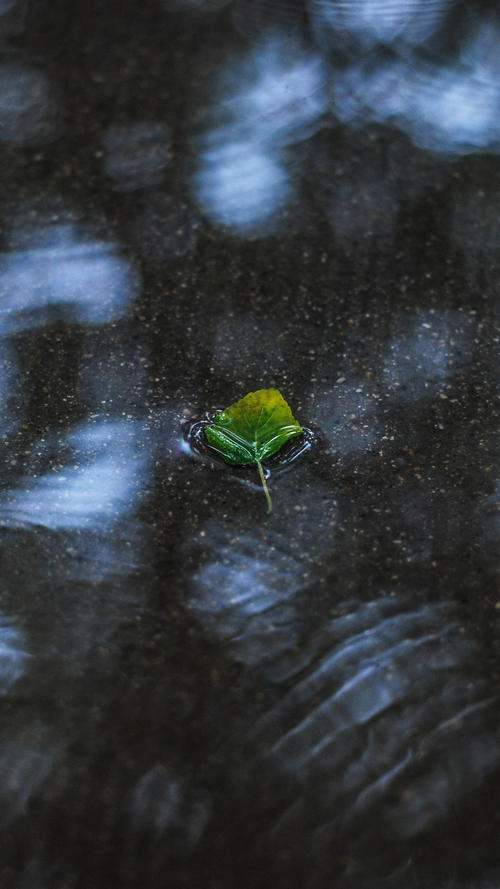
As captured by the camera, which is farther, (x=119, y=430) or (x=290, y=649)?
(x=119, y=430)

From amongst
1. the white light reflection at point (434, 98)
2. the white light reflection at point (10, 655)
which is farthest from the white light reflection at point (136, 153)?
the white light reflection at point (10, 655)

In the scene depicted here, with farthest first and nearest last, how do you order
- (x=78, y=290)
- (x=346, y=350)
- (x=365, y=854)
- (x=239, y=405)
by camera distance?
(x=78, y=290), (x=346, y=350), (x=239, y=405), (x=365, y=854)

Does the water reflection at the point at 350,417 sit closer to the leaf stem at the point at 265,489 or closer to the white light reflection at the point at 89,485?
the leaf stem at the point at 265,489

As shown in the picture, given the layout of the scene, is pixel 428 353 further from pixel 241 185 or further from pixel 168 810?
pixel 168 810

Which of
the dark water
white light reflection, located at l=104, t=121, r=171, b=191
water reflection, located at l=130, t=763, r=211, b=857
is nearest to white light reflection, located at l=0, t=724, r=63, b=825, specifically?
the dark water

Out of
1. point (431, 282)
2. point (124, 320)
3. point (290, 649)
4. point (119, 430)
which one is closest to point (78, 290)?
point (124, 320)

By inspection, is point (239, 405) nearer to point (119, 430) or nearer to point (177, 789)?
point (119, 430)

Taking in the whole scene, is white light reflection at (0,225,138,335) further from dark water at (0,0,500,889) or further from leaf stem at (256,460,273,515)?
leaf stem at (256,460,273,515)
